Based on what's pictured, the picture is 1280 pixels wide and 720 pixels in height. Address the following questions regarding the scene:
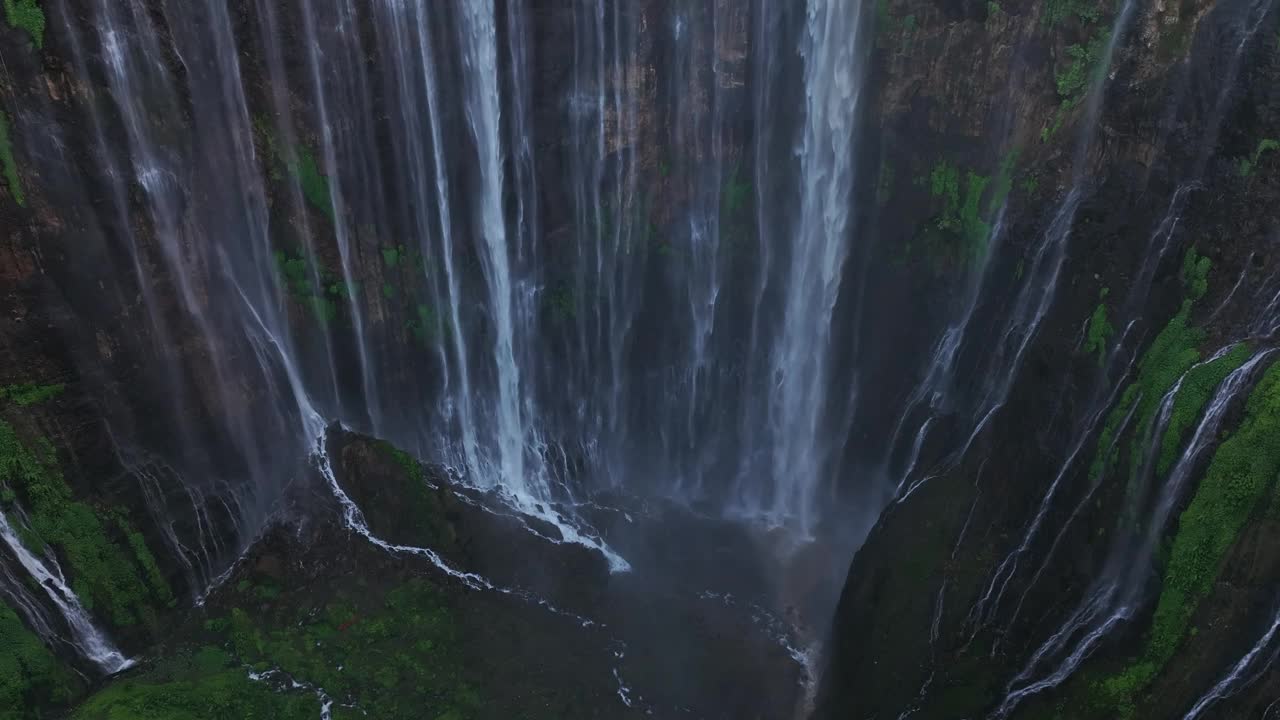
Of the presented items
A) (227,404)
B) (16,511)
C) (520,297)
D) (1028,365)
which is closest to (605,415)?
(520,297)

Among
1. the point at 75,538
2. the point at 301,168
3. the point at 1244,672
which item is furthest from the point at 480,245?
the point at 1244,672

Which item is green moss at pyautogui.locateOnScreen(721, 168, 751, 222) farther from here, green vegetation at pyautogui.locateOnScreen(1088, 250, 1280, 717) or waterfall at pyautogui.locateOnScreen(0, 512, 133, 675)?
waterfall at pyautogui.locateOnScreen(0, 512, 133, 675)

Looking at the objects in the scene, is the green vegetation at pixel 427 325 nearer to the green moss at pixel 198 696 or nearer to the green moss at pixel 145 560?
the green moss at pixel 145 560

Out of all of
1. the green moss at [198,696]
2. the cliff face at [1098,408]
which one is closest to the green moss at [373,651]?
the green moss at [198,696]

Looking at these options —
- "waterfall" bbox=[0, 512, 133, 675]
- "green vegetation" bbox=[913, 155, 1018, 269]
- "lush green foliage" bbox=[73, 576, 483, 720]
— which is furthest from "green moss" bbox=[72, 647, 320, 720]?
"green vegetation" bbox=[913, 155, 1018, 269]

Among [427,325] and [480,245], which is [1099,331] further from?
[427,325]
